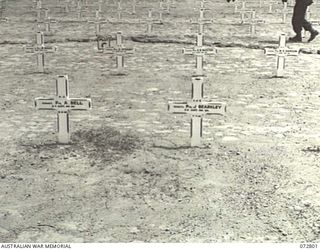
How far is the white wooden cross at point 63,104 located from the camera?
778 cm

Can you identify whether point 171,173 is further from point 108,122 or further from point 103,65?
point 103,65

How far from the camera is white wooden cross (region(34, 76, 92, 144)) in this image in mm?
7777

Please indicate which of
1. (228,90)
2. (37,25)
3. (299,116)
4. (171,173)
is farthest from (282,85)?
(37,25)

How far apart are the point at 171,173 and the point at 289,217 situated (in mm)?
1653

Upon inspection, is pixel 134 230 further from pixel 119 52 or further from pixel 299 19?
pixel 299 19

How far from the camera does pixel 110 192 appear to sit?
253 inches

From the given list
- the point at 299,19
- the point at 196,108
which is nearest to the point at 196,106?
the point at 196,108

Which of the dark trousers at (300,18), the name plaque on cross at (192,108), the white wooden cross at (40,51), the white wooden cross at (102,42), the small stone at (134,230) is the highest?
the dark trousers at (300,18)

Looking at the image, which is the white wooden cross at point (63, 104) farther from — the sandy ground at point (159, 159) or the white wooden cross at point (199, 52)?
the white wooden cross at point (199, 52)

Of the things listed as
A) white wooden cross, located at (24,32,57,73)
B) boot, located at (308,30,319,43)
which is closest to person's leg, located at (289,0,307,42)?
boot, located at (308,30,319,43)

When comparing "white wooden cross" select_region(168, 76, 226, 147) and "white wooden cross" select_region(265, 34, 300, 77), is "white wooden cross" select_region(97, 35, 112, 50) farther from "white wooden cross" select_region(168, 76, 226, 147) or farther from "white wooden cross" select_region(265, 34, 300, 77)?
"white wooden cross" select_region(168, 76, 226, 147)

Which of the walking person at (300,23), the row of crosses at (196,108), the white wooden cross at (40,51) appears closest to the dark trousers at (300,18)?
the walking person at (300,23)

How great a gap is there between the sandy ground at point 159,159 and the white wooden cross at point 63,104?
0.85 feet

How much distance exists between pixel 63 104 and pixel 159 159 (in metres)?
1.48
